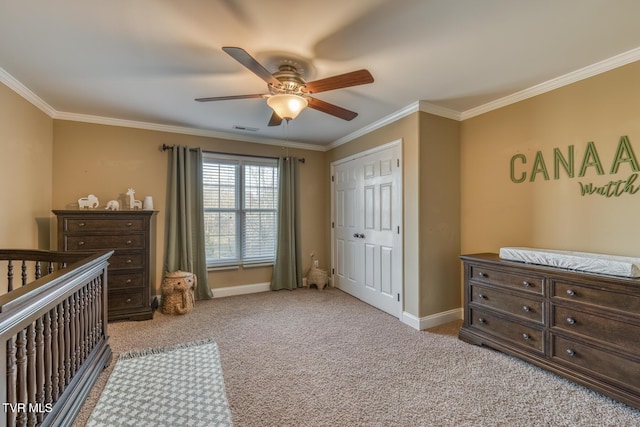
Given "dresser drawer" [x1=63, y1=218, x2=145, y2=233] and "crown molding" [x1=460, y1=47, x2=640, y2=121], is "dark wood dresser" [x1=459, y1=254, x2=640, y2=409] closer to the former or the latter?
"crown molding" [x1=460, y1=47, x2=640, y2=121]

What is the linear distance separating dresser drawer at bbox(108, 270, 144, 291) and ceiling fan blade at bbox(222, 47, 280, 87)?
272cm

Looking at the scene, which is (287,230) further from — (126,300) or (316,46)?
(316,46)

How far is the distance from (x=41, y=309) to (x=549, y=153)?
3841 millimetres

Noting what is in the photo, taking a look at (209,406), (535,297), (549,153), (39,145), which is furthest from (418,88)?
(39,145)

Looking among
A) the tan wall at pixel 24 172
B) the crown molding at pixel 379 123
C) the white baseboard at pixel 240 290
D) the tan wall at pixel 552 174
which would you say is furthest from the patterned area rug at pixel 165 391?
the crown molding at pixel 379 123

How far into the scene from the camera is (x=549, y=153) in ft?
8.72

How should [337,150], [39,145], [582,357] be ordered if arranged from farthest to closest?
1. [337,150]
2. [39,145]
3. [582,357]

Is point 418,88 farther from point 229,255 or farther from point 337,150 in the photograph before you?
point 229,255

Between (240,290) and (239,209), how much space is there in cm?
123

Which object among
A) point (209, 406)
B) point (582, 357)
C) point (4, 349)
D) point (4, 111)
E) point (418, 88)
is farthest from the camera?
point (418, 88)

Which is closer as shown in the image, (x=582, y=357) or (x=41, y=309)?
(x=41, y=309)

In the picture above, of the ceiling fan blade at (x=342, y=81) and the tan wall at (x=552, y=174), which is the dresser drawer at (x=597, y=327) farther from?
the ceiling fan blade at (x=342, y=81)

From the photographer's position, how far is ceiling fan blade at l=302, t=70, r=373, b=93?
1846mm

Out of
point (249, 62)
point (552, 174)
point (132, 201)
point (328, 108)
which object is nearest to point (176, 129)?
point (132, 201)
